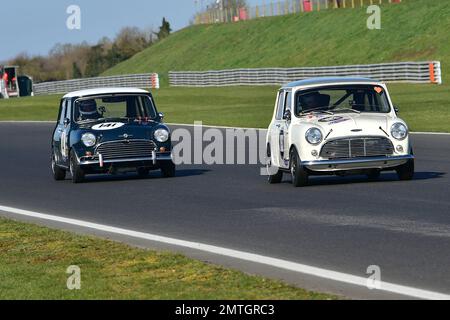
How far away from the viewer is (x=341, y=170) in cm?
1695

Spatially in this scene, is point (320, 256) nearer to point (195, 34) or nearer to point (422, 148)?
point (422, 148)

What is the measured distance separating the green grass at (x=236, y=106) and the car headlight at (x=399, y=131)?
13.1 m

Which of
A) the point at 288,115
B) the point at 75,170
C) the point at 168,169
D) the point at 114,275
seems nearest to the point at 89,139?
the point at 75,170

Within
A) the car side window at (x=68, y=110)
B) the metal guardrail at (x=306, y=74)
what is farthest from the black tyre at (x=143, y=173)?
the metal guardrail at (x=306, y=74)

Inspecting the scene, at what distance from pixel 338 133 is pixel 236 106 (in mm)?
34065

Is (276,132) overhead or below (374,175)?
overhead

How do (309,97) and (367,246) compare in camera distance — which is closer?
(367,246)

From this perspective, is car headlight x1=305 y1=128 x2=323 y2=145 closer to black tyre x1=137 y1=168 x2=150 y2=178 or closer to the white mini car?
the white mini car

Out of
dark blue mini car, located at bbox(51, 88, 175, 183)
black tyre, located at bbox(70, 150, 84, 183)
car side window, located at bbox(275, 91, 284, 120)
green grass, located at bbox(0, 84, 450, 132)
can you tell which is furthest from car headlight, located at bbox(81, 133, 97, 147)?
green grass, located at bbox(0, 84, 450, 132)

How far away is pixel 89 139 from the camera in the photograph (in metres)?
19.8

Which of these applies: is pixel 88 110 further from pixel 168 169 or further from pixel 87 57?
pixel 87 57

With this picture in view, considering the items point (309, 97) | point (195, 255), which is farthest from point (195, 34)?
point (195, 255)

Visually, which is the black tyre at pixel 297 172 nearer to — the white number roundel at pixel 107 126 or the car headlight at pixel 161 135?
the car headlight at pixel 161 135
